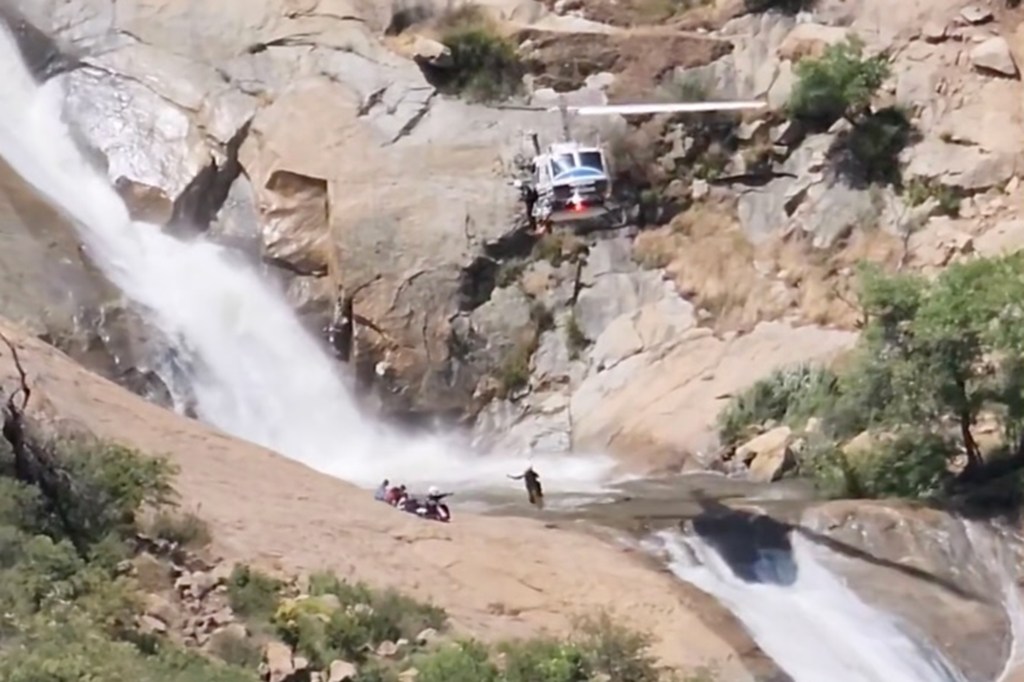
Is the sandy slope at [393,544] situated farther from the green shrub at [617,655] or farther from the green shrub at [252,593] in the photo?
the green shrub at [617,655]

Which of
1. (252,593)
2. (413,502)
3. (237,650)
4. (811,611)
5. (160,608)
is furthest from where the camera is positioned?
(413,502)

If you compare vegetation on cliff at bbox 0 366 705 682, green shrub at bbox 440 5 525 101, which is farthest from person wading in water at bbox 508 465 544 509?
green shrub at bbox 440 5 525 101

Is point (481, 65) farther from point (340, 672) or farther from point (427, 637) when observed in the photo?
point (340, 672)

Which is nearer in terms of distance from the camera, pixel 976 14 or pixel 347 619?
pixel 347 619

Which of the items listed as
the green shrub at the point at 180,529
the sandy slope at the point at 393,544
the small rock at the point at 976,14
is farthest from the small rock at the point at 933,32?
the green shrub at the point at 180,529

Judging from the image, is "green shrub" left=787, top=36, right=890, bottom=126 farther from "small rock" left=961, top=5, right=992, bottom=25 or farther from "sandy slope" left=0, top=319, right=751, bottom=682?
"sandy slope" left=0, top=319, right=751, bottom=682

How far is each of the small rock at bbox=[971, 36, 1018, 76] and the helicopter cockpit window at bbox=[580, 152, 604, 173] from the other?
1138 centimetres

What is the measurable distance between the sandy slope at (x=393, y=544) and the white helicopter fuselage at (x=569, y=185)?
4.69 metres

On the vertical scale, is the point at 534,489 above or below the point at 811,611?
below

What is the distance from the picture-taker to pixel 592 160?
2661 centimetres

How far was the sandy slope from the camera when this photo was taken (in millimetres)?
21031

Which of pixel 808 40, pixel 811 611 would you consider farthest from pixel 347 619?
pixel 808 40

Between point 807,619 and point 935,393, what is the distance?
16.6 feet

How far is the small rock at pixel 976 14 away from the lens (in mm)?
35562
